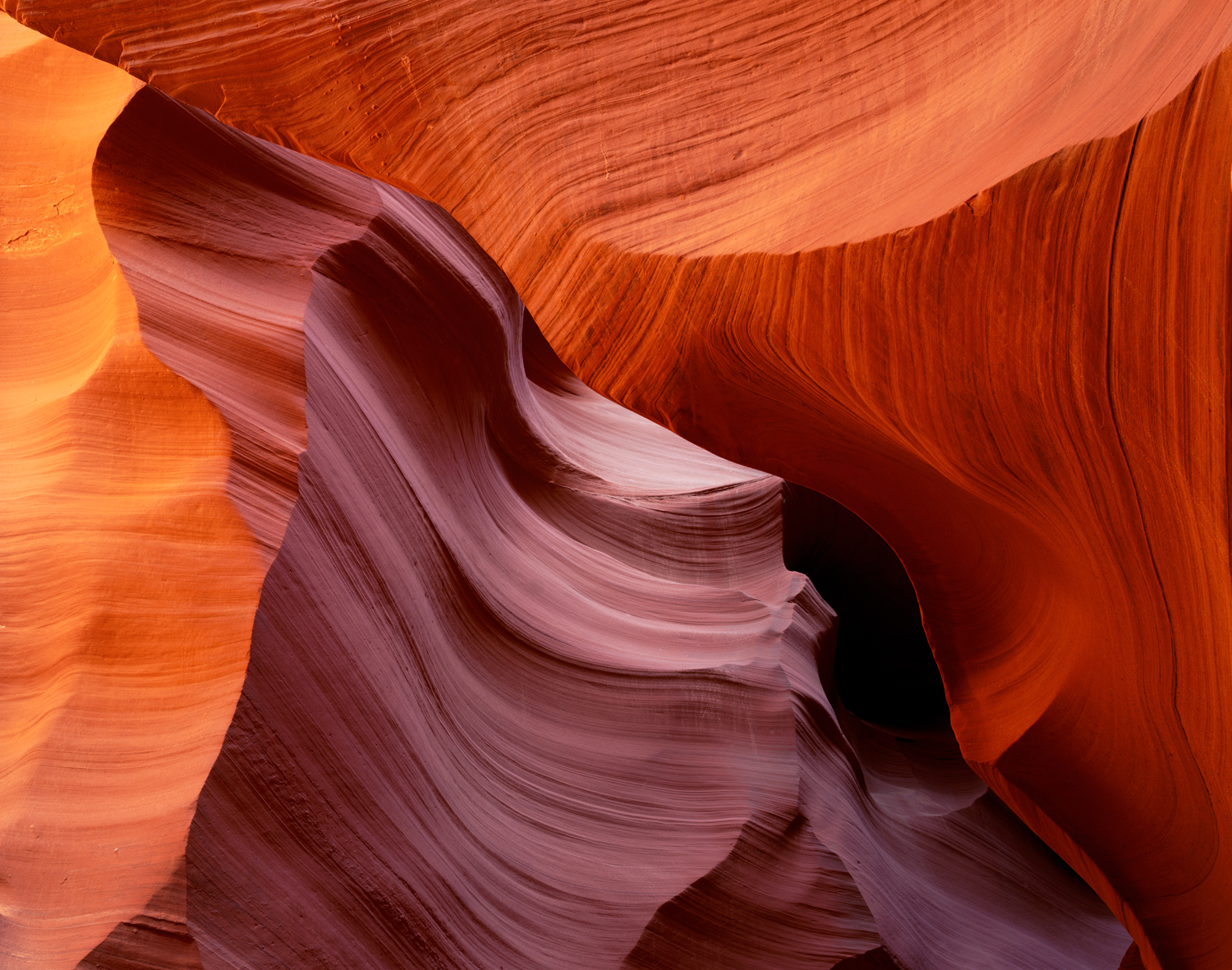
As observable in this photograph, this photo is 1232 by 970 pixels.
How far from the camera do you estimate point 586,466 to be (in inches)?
87.4

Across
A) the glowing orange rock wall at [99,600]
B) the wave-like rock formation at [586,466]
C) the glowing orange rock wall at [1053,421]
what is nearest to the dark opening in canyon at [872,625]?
the wave-like rock formation at [586,466]

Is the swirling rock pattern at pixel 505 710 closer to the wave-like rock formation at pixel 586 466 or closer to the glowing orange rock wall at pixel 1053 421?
the wave-like rock formation at pixel 586 466

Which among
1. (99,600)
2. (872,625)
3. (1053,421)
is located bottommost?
(872,625)

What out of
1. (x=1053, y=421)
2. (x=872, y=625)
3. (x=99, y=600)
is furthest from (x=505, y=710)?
(x=872, y=625)

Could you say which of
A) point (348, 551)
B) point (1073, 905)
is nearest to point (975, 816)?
point (1073, 905)

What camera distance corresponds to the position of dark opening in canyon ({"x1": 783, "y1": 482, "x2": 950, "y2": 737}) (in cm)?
279

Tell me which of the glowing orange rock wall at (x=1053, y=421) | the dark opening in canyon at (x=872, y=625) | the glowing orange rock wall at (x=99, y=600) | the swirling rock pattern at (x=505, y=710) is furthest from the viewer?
the dark opening in canyon at (x=872, y=625)

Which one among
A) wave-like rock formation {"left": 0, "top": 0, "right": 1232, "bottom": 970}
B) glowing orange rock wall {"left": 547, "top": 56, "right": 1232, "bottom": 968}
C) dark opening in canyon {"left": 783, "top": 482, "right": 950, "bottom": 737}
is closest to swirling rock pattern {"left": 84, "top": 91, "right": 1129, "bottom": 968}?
wave-like rock formation {"left": 0, "top": 0, "right": 1232, "bottom": 970}

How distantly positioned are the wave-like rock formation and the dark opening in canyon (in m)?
0.65

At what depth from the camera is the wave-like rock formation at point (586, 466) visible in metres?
0.81

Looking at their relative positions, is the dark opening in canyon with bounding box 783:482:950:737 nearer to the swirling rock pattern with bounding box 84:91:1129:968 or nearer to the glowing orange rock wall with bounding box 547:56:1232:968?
the swirling rock pattern with bounding box 84:91:1129:968

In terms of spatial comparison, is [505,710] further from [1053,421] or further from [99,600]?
[1053,421]

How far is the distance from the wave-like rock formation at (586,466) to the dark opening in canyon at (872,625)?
647mm

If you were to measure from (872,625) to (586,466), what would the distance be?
1198mm
